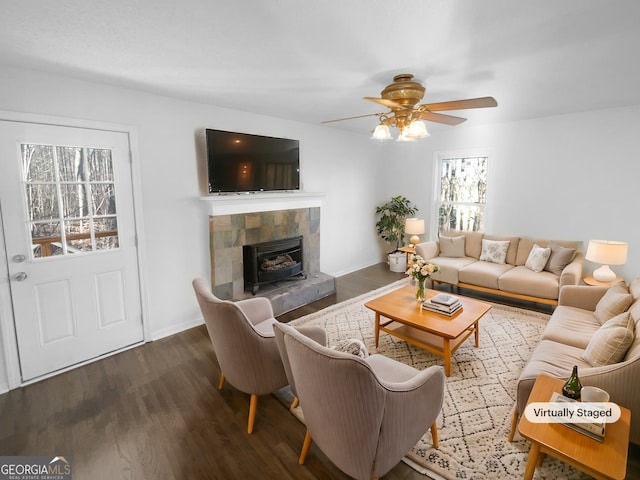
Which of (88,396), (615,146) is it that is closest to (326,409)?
(88,396)

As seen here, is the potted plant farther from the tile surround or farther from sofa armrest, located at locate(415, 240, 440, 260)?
the tile surround

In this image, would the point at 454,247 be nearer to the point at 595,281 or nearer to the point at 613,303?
the point at 595,281

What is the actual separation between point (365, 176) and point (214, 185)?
3.23 m

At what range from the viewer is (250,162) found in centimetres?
399

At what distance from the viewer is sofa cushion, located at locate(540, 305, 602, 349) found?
8.31ft

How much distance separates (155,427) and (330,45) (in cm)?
289

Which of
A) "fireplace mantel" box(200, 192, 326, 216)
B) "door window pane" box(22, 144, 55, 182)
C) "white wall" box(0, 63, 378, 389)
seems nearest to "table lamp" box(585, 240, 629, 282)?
"fireplace mantel" box(200, 192, 326, 216)

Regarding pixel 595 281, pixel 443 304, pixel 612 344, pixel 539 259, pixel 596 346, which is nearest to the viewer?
pixel 612 344

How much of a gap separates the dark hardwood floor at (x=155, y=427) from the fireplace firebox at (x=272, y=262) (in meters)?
1.30

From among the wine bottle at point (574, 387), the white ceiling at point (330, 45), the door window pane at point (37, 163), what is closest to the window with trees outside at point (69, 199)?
the door window pane at point (37, 163)

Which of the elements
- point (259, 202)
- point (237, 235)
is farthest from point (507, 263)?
point (237, 235)

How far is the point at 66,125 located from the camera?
2750 mm

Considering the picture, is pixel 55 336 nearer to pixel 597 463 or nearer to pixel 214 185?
pixel 214 185

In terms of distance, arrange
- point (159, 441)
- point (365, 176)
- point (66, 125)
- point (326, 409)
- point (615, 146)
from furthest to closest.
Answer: point (365, 176)
point (615, 146)
point (66, 125)
point (159, 441)
point (326, 409)
